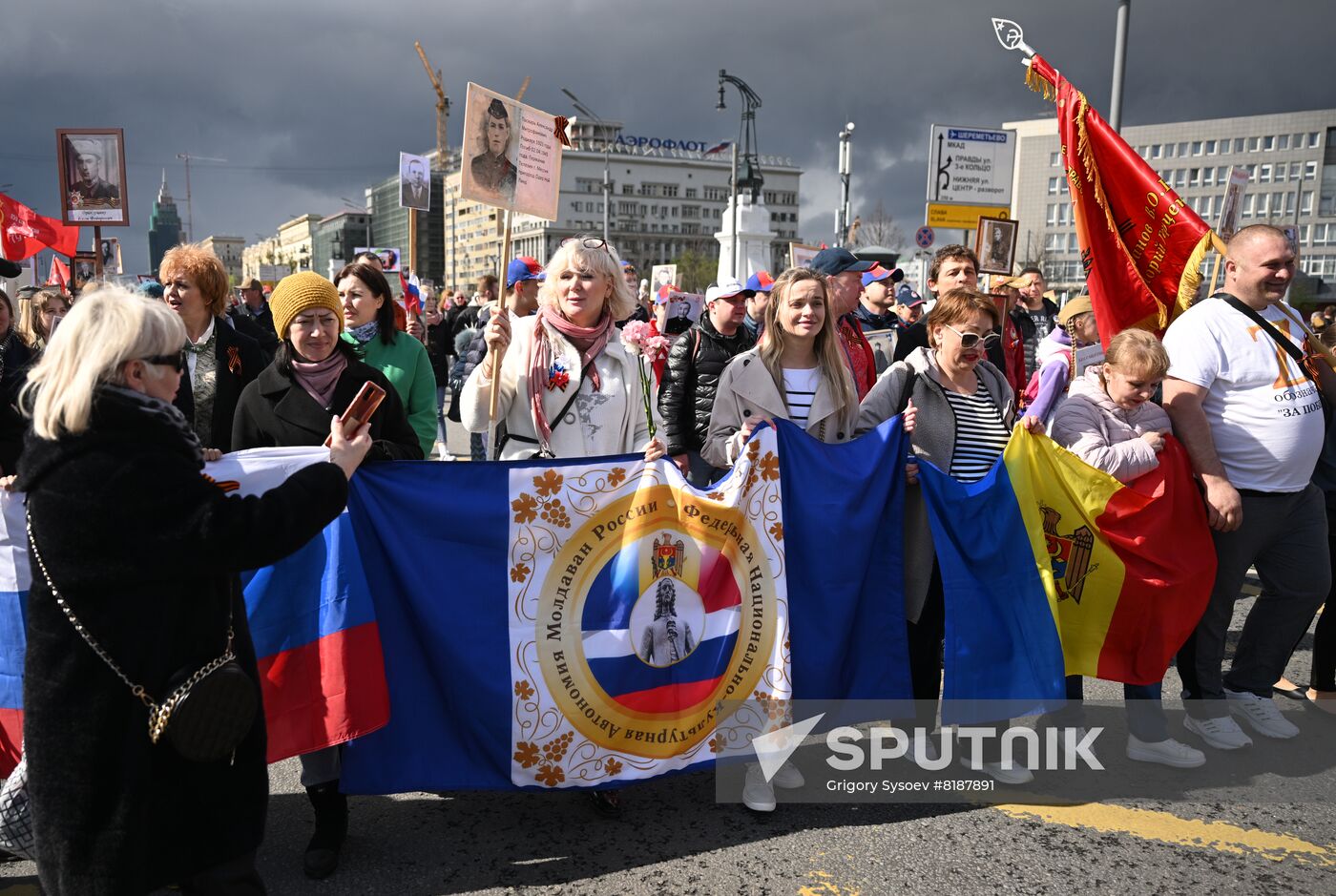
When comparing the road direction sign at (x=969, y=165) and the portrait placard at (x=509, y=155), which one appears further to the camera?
the road direction sign at (x=969, y=165)

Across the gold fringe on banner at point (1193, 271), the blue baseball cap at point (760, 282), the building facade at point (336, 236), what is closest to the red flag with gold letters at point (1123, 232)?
the gold fringe on banner at point (1193, 271)

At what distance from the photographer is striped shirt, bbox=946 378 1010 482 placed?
3.99 metres

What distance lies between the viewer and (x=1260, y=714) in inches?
169

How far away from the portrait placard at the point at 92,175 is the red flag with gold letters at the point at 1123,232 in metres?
9.05

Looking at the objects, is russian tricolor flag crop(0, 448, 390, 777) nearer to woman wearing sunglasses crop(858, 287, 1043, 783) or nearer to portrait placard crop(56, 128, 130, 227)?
woman wearing sunglasses crop(858, 287, 1043, 783)

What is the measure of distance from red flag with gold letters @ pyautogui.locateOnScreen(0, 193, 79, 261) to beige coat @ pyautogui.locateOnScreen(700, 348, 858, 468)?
36.6 feet

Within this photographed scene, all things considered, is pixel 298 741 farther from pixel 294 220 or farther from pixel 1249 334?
pixel 294 220

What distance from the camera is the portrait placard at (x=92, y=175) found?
966 centimetres

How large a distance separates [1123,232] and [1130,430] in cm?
136

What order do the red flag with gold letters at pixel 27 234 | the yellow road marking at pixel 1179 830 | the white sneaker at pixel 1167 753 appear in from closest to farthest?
the yellow road marking at pixel 1179 830 < the white sneaker at pixel 1167 753 < the red flag with gold letters at pixel 27 234

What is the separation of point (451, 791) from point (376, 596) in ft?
3.05

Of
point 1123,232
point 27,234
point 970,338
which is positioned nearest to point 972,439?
point 970,338

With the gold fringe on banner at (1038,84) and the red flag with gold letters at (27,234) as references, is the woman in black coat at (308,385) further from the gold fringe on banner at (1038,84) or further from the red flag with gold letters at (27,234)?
the red flag with gold letters at (27,234)

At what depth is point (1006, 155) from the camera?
13.6m
